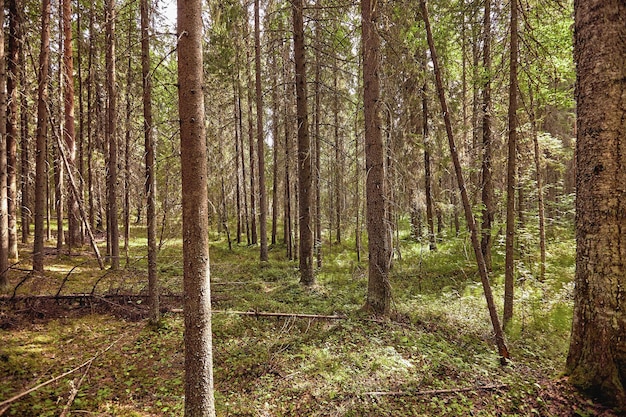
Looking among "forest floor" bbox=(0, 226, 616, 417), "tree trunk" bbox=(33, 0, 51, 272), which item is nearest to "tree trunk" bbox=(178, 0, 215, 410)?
"forest floor" bbox=(0, 226, 616, 417)

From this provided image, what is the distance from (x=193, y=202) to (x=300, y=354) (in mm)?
3583

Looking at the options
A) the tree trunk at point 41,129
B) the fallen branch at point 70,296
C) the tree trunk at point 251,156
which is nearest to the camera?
the fallen branch at point 70,296

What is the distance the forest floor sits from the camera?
4.08 m

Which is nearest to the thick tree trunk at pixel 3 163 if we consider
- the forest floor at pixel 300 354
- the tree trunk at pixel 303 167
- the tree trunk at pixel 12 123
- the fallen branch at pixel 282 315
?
the forest floor at pixel 300 354

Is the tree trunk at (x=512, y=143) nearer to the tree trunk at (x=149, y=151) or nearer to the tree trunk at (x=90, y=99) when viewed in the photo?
the tree trunk at (x=149, y=151)

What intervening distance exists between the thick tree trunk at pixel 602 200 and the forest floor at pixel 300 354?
450 mm

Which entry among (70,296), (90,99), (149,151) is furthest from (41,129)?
(90,99)

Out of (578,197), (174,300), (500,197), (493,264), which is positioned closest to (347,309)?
(174,300)

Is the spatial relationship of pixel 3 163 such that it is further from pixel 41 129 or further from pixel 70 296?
pixel 70 296

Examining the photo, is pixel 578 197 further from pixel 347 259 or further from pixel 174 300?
pixel 347 259

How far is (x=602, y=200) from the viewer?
10.7 feet

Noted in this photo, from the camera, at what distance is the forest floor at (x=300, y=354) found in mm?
4078

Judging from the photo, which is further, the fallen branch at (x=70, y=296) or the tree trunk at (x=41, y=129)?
the tree trunk at (x=41, y=129)

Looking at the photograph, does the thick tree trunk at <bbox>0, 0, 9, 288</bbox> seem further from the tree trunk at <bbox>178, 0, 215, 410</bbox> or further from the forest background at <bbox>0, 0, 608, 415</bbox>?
the tree trunk at <bbox>178, 0, 215, 410</bbox>
